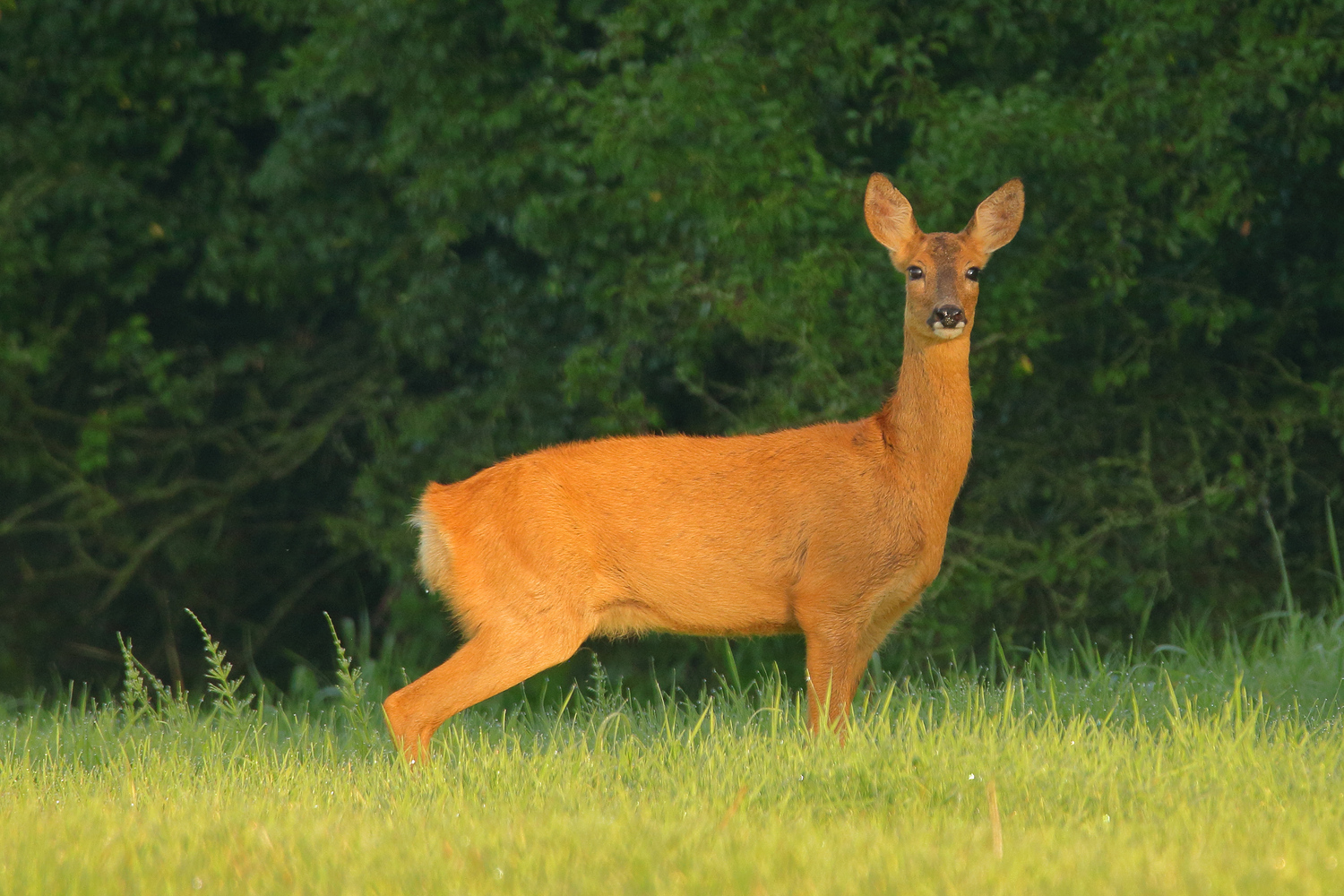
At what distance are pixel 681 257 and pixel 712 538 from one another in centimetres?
316

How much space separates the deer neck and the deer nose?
5.3 inches

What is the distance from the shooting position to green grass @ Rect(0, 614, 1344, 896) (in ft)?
11.2

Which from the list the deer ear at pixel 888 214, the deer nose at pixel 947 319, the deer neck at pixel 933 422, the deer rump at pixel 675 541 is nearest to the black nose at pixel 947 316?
the deer nose at pixel 947 319

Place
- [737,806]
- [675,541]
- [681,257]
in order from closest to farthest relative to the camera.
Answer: [737,806], [675,541], [681,257]

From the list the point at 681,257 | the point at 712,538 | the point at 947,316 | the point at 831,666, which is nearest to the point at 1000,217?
the point at 947,316

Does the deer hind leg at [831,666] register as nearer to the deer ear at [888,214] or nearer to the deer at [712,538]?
the deer at [712,538]

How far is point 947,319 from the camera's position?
5789 millimetres

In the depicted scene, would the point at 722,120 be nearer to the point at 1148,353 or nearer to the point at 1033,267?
the point at 1033,267

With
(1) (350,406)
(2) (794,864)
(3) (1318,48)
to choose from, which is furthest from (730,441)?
(1) (350,406)

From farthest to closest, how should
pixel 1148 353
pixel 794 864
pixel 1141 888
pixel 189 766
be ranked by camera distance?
pixel 1148 353 → pixel 189 766 → pixel 794 864 → pixel 1141 888

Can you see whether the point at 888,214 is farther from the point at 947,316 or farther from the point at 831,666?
A: the point at 831,666

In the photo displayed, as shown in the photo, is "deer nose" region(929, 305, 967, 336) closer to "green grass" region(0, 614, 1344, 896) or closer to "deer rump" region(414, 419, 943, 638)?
"deer rump" region(414, 419, 943, 638)

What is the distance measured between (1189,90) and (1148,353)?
1.53 metres

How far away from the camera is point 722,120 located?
26.0ft
